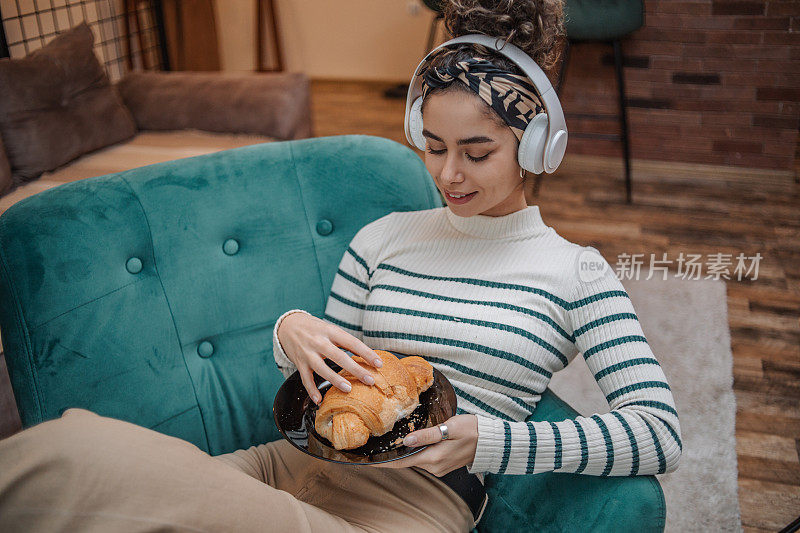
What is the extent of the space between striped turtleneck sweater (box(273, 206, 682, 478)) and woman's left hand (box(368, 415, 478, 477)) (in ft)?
0.05

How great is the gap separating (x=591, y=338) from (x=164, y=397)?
70 centimetres

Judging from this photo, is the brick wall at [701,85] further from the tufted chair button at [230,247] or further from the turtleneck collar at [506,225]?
the tufted chair button at [230,247]

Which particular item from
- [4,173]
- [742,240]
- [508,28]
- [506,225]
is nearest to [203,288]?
[506,225]

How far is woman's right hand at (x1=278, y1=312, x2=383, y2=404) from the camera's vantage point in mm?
966

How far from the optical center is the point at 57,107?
2.33 m

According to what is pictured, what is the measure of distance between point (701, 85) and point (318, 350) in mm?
2975

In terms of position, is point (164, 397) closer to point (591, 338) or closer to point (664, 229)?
point (591, 338)

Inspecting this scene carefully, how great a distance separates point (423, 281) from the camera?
119 cm

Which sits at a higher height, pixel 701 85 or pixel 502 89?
pixel 502 89

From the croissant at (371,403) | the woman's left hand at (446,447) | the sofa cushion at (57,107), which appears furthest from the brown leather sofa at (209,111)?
the woman's left hand at (446,447)

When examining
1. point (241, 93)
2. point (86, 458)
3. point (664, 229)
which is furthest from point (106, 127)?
point (664, 229)

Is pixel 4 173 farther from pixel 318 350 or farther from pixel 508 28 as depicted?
pixel 508 28

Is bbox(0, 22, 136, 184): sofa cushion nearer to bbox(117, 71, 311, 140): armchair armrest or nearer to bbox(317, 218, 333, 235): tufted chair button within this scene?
bbox(117, 71, 311, 140): armchair armrest

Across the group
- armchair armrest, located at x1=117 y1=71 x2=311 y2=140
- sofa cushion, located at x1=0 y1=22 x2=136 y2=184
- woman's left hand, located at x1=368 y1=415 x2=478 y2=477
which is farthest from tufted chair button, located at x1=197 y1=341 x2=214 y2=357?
armchair armrest, located at x1=117 y1=71 x2=311 y2=140
